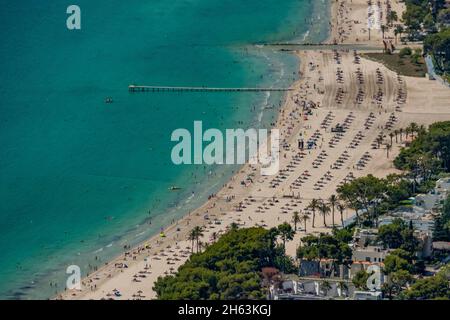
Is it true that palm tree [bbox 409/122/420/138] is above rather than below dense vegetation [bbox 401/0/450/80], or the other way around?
below

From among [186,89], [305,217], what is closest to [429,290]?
[305,217]

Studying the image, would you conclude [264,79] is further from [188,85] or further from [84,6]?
[84,6]

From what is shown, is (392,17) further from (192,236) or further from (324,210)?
(192,236)

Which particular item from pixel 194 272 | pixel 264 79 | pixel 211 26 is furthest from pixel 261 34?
pixel 194 272

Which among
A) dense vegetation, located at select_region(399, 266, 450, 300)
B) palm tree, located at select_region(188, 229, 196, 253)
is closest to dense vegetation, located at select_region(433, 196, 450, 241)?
dense vegetation, located at select_region(399, 266, 450, 300)

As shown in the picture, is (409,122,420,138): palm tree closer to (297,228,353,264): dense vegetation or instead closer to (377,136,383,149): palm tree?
(377,136,383,149): palm tree

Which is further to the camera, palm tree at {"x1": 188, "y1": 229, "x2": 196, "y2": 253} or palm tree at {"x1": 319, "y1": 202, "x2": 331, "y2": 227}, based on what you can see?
palm tree at {"x1": 319, "y1": 202, "x2": 331, "y2": 227}

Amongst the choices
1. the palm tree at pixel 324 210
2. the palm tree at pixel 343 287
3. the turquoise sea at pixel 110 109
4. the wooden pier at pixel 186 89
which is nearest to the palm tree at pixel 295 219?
the palm tree at pixel 324 210
